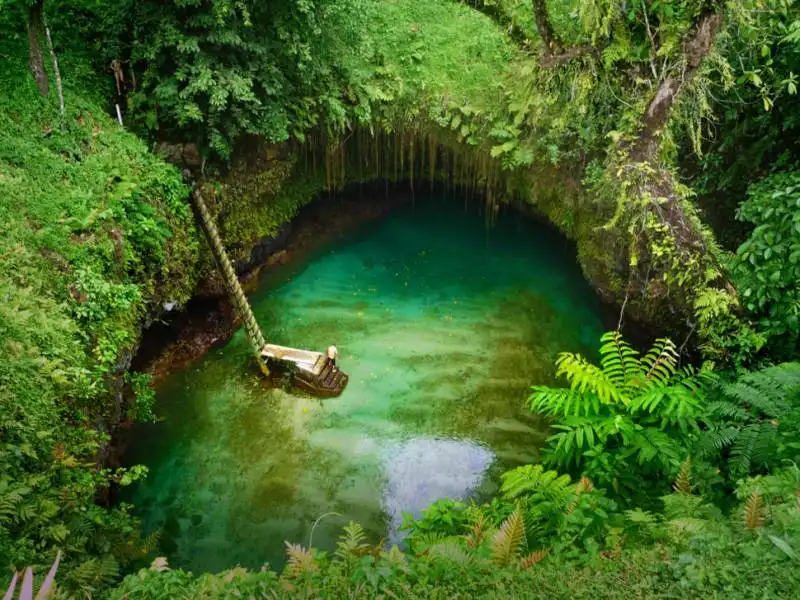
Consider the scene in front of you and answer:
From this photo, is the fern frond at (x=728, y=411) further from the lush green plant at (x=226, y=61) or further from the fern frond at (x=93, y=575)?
the lush green plant at (x=226, y=61)

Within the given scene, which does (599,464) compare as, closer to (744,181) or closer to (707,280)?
(707,280)

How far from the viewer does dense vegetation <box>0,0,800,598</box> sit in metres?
3.50

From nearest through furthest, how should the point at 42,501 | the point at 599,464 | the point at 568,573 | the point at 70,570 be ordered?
the point at 568,573 → the point at 70,570 → the point at 42,501 → the point at 599,464

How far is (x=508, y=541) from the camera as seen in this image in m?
3.40

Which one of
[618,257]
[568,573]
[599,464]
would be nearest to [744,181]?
[618,257]

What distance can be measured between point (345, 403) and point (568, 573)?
538 cm

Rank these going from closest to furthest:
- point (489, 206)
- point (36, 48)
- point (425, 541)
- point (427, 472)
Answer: point (425, 541) → point (427, 472) → point (36, 48) → point (489, 206)

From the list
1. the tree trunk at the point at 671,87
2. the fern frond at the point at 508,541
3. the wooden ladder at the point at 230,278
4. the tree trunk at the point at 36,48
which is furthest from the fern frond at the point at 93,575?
the tree trunk at the point at 671,87

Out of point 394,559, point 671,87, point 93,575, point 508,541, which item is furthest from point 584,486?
point 671,87

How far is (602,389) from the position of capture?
5.64m

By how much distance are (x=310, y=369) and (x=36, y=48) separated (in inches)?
239

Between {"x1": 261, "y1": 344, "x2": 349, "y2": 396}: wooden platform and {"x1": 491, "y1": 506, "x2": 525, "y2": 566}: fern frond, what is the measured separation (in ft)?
16.2

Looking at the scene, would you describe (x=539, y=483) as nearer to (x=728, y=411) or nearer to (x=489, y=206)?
(x=728, y=411)

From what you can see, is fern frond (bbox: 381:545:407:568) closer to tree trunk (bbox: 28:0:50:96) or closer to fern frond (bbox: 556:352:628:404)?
fern frond (bbox: 556:352:628:404)
